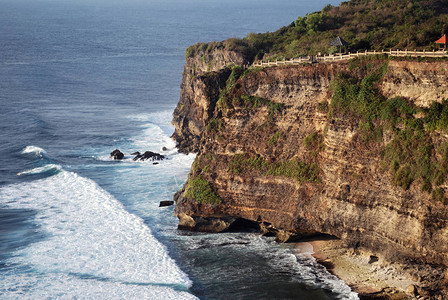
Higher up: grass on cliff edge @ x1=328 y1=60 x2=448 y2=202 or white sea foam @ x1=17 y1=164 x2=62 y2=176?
grass on cliff edge @ x1=328 y1=60 x2=448 y2=202

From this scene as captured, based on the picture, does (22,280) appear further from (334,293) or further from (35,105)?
(35,105)

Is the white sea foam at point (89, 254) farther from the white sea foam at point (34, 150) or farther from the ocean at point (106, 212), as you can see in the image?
the white sea foam at point (34, 150)

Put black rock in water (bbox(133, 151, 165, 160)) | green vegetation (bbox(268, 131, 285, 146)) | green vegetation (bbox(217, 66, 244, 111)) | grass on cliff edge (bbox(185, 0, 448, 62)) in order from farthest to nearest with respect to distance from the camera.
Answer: black rock in water (bbox(133, 151, 165, 160))
grass on cliff edge (bbox(185, 0, 448, 62))
green vegetation (bbox(217, 66, 244, 111))
green vegetation (bbox(268, 131, 285, 146))

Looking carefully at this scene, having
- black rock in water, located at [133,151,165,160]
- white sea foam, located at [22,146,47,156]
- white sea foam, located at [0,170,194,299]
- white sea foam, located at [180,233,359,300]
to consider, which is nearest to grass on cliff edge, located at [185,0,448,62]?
black rock in water, located at [133,151,165,160]

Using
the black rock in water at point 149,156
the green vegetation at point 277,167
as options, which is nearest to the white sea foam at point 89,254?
the green vegetation at point 277,167

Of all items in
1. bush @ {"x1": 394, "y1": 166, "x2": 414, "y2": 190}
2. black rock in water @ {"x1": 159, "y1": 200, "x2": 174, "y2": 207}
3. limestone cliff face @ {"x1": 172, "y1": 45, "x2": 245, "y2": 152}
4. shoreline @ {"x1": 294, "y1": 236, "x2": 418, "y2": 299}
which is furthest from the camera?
limestone cliff face @ {"x1": 172, "y1": 45, "x2": 245, "y2": 152}

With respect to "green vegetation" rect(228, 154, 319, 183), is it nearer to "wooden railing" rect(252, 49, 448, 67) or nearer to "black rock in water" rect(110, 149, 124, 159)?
"wooden railing" rect(252, 49, 448, 67)

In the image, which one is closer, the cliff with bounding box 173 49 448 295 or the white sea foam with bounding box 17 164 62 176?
the cliff with bounding box 173 49 448 295

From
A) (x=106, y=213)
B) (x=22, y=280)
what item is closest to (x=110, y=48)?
(x=106, y=213)
